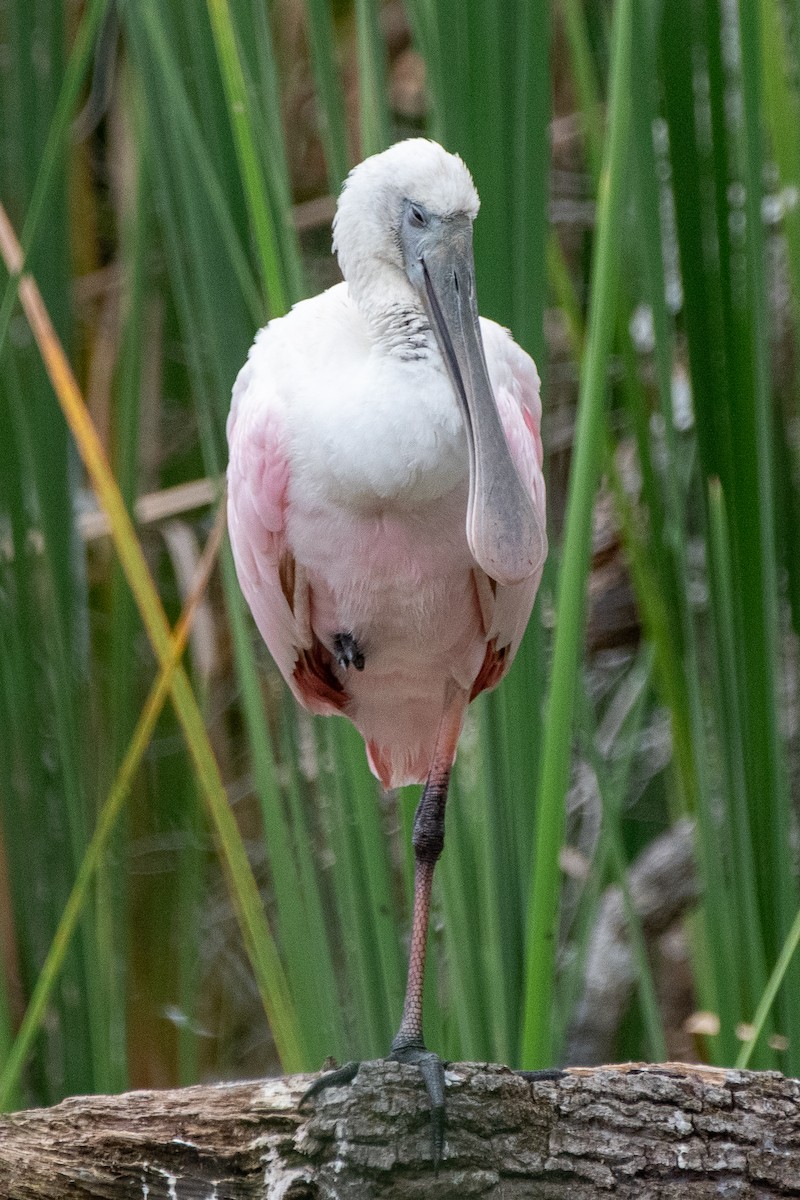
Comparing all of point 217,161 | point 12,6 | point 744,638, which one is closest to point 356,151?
point 12,6

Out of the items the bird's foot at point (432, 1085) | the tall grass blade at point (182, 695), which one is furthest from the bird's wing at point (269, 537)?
the bird's foot at point (432, 1085)

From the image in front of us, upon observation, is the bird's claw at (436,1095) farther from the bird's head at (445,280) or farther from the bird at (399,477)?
the bird's head at (445,280)

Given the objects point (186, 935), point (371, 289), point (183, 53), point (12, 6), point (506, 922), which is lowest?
point (506, 922)

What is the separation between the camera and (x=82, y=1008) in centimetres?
184

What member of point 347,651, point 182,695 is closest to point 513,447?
point 347,651

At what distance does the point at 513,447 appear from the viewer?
163 centimetres

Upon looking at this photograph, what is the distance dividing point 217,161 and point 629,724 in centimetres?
84

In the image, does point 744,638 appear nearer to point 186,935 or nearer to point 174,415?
point 186,935

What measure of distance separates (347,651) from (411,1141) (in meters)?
0.65

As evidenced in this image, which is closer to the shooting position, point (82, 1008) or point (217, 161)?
point (217, 161)

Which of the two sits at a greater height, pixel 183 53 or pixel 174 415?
pixel 174 415

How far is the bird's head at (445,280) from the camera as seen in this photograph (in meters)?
1.47

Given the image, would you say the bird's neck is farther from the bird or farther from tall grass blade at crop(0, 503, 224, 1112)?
tall grass blade at crop(0, 503, 224, 1112)

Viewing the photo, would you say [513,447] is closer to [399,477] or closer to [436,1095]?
[399,477]
